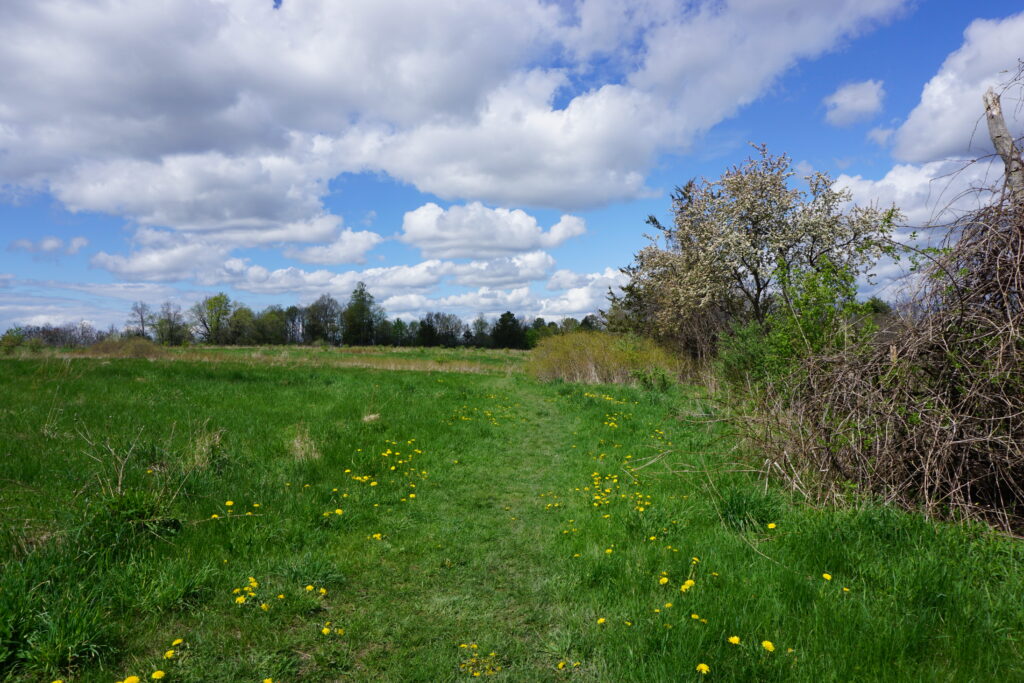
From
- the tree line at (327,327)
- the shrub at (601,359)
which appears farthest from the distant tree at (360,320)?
the shrub at (601,359)

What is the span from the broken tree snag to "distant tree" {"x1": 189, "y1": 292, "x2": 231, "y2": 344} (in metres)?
95.3

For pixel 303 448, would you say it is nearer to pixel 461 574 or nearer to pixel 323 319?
pixel 461 574

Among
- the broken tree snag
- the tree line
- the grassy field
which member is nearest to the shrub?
the grassy field

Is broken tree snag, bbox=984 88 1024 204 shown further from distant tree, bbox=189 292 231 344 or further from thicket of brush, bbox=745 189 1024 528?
distant tree, bbox=189 292 231 344

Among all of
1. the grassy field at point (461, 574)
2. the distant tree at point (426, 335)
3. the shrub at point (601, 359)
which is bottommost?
the grassy field at point (461, 574)

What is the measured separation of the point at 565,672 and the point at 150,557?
3689 mm

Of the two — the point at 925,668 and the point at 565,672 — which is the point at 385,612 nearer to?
the point at 565,672

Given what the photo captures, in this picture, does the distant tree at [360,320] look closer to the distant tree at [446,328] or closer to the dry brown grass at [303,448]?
the distant tree at [446,328]

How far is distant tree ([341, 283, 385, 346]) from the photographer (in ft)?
296

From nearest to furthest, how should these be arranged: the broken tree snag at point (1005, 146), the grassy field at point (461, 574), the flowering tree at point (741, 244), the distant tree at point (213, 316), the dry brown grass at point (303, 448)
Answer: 1. the grassy field at point (461, 574)
2. the broken tree snag at point (1005, 146)
3. the dry brown grass at point (303, 448)
4. the flowering tree at point (741, 244)
5. the distant tree at point (213, 316)

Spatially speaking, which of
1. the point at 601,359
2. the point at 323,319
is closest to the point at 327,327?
the point at 323,319

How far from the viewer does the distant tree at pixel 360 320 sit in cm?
9025

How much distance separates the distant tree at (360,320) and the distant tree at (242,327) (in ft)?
51.5

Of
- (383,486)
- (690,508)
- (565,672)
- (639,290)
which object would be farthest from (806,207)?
(565,672)
